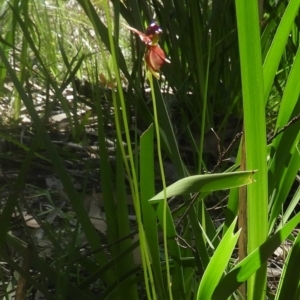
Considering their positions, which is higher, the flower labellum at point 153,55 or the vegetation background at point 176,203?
the flower labellum at point 153,55

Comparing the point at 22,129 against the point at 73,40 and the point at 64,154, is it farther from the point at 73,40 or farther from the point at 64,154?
the point at 73,40

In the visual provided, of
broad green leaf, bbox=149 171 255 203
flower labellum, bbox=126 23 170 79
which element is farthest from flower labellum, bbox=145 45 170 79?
broad green leaf, bbox=149 171 255 203

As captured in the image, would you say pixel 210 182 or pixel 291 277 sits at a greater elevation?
pixel 210 182

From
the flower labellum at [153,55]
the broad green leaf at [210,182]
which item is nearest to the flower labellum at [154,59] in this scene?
the flower labellum at [153,55]

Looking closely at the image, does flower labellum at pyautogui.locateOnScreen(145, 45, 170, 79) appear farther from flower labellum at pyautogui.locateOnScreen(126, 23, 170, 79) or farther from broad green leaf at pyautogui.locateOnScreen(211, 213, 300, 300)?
broad green leaf at pyautogui.locateOnScreen(211, 213, 300, 300)

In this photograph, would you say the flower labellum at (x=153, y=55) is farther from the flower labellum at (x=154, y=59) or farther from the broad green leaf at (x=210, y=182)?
the broad green leaf at (x=210, y=182)

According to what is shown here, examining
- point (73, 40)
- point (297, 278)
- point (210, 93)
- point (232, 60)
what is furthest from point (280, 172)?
point (73, 40)

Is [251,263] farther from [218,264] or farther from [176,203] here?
[176,203]

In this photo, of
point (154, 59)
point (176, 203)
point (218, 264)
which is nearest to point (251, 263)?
point (218, 264)
